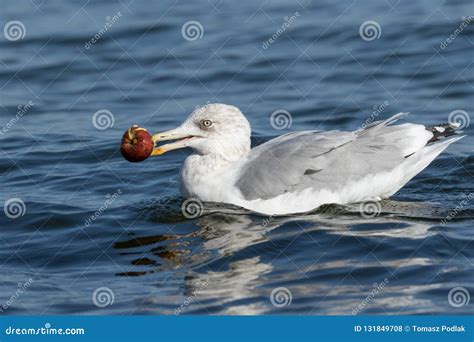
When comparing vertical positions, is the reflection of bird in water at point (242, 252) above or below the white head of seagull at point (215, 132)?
below

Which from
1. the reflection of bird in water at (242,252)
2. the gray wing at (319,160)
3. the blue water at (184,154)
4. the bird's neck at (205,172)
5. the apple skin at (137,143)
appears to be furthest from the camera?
the bird's neck at (205,172)

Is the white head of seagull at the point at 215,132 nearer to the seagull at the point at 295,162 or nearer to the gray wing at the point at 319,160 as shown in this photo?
the seagull at the point at 295,162

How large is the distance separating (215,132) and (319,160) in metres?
1.05

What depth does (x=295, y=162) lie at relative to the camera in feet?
33.8

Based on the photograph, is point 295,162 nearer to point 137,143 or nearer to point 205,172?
point 205,172

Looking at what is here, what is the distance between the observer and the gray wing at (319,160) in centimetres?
1030

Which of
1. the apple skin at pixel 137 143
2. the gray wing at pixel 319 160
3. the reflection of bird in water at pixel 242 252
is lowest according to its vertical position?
the reflection of bird in water at pixel 242 252

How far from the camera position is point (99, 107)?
1484 centimetres

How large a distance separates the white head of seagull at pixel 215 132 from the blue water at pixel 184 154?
1.84 feet

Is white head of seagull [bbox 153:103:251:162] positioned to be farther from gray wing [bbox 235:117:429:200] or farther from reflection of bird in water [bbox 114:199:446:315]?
reflection of bird in water [bbox 114:199:446:315]

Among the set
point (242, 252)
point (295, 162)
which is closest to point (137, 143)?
point (295, 162)

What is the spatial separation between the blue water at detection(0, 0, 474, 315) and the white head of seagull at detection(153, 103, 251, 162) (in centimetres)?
56

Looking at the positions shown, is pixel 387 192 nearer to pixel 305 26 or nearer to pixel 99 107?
pixel 99 107

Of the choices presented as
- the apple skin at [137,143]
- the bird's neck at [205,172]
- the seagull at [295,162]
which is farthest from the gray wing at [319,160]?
the apple skin at [137,143]
